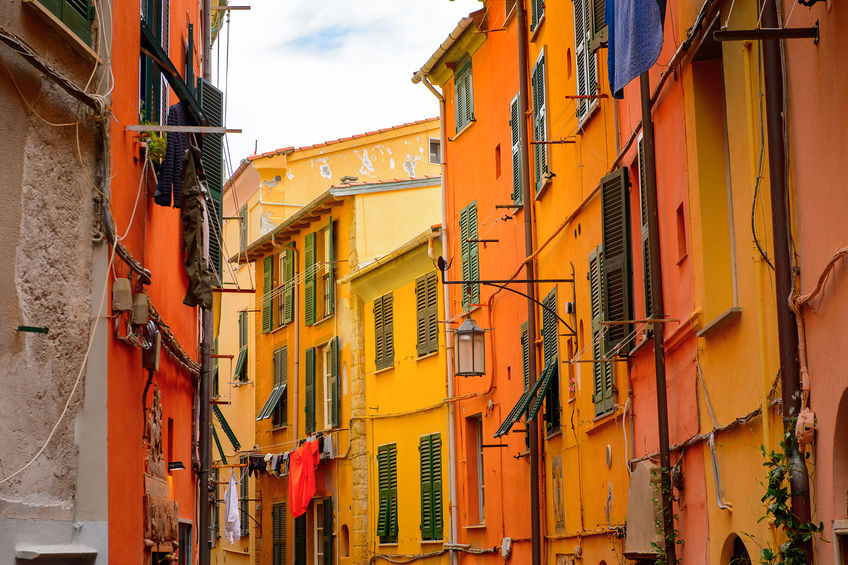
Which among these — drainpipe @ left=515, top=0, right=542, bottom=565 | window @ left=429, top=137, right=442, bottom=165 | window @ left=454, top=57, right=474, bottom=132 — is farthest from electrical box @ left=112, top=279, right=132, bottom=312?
window @ left=429, top=137, right=442, bottom=165

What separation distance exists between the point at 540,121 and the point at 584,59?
270cm

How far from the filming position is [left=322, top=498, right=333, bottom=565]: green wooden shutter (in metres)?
27.8

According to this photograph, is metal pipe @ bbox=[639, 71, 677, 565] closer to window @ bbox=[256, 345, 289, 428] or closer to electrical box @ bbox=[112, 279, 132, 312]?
electrical box @ bbox=[112, 279, 132, 312]

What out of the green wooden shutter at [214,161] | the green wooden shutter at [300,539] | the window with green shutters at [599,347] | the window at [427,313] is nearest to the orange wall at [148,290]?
the green wooden shutter at [214,161]

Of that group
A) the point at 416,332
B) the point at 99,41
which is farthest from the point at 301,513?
the point at 99,41

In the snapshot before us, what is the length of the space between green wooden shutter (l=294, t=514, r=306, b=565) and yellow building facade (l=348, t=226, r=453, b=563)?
398 cm

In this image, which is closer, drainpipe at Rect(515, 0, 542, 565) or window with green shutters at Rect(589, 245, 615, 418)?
window with green shutters at Rect(589, 245, 615, 418)

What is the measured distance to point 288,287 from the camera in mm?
32625

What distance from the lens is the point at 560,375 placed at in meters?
16.3

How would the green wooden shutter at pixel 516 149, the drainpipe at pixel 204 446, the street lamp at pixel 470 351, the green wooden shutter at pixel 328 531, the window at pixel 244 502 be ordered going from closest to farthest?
the drainpipe at pixel 204 446, the street lamp at pixel 470 351, the green wooden shutter at pixel 516 149, the green wooden shutter at pixel 328 531, the window at pixel 244 502

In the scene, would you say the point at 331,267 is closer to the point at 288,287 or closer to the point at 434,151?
the point at 288,287

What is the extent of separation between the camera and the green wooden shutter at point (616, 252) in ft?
40.6

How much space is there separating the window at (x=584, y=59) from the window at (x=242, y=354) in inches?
889

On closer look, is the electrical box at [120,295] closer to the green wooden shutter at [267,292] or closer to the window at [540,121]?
the window at [540,121]
